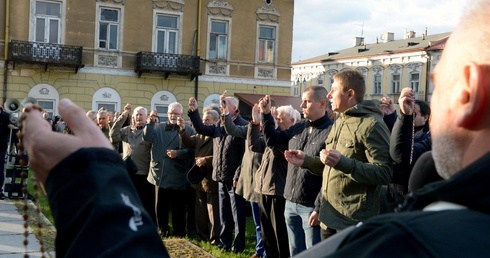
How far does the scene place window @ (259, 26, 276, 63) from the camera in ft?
90.5

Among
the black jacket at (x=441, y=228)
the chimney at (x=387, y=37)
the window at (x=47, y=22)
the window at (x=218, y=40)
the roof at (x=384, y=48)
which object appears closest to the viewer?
the black jacket at (x=441, y=228)

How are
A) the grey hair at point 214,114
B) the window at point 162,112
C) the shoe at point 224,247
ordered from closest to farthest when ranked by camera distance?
the shoe at point 224,247, the grey hair at point 214,114, the window at point 162,112

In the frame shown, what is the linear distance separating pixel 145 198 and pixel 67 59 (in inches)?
644

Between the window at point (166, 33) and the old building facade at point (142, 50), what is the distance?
46 mm

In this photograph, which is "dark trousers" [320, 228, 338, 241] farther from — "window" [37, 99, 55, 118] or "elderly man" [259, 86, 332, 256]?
"window" [37, 99, 55, 118]

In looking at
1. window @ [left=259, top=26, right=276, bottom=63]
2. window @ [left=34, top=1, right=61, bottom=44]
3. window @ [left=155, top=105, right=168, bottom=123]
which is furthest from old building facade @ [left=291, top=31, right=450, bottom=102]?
window @ [left=34, top=1, right=61, bottom=44]

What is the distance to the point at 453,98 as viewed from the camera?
1.01 metres

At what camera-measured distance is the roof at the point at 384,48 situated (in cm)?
4942

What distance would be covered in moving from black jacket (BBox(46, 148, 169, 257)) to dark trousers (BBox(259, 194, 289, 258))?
5.50m

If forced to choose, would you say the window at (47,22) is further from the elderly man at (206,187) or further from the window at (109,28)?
the elderly man at (206,187)

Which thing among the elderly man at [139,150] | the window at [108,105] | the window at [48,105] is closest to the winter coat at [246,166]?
the elderly man at [139,150]

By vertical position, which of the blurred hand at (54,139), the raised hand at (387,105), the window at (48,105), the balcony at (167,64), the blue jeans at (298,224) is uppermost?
the balcony at (167,64)

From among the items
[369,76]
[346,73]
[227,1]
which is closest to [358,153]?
[346,73]

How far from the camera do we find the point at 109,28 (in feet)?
82.3
